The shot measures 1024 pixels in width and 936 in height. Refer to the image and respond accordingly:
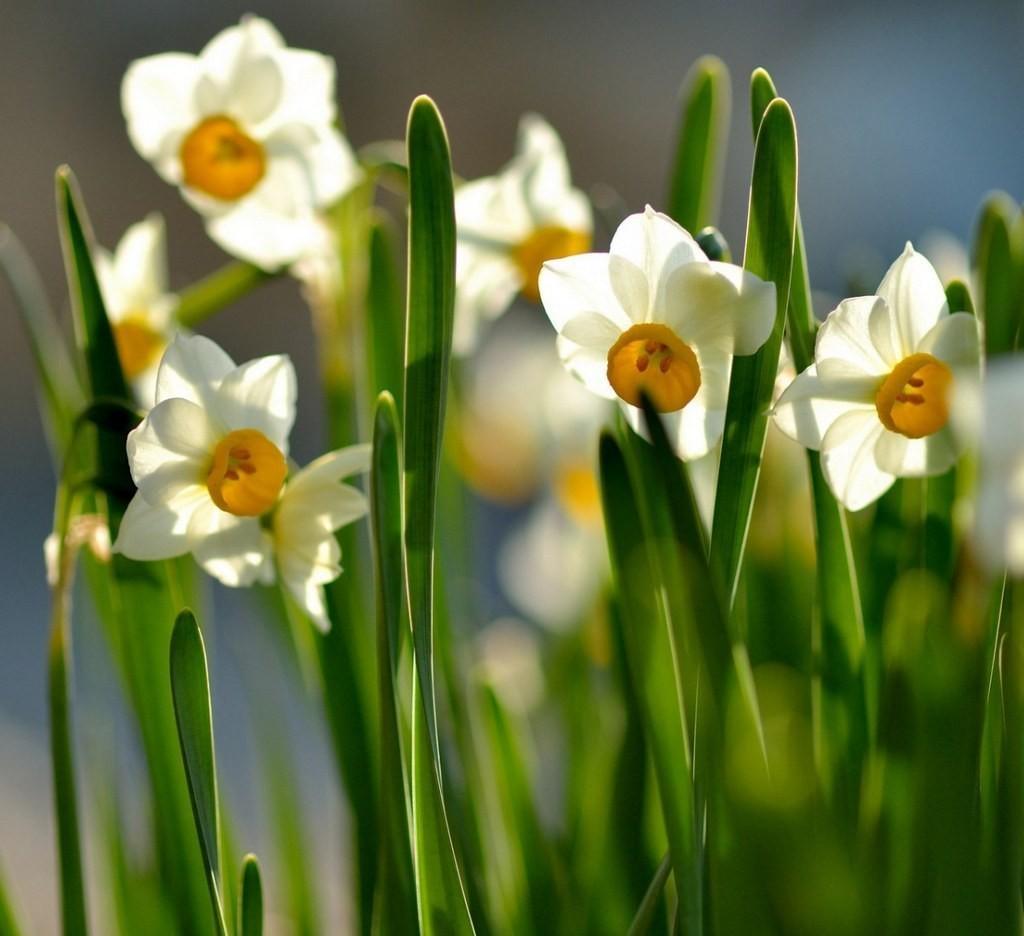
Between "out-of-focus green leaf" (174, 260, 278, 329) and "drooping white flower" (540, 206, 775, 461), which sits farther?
"out-of-focus green leaf" (174, 260, 278, 329)

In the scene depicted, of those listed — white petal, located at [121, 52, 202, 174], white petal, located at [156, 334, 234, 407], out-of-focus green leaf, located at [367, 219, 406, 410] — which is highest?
white petal, located at [121, 52, 202, 174]

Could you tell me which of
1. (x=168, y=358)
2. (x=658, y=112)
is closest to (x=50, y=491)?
(x=658, y=112)

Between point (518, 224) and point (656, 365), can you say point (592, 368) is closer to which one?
point (656, 365)

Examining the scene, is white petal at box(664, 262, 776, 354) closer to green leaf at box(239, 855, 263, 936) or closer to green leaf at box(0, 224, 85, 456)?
green leaf at box(239, 855, 263, 936)

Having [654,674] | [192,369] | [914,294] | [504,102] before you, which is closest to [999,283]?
[914,294]

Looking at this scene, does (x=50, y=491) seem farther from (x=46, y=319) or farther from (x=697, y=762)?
(x=697, y=762)

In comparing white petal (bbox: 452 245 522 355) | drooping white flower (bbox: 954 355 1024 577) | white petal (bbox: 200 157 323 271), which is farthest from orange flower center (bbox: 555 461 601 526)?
drooping white flower (bbox: 954 355 1024 577)

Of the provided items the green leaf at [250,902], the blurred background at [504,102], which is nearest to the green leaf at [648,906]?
the green leaf at [250,902]
